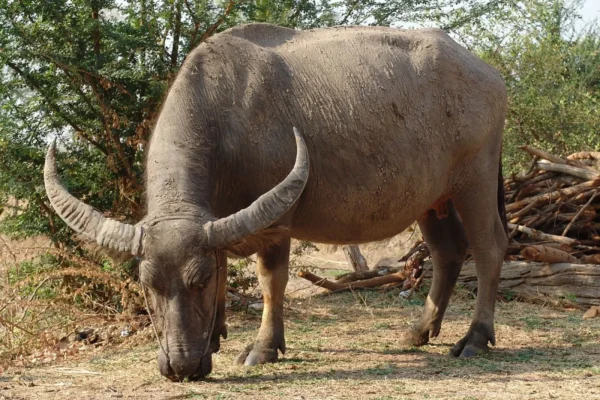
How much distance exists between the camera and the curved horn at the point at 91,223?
5.66 m

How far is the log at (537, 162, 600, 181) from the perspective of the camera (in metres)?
11.3

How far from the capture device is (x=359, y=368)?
261 inches

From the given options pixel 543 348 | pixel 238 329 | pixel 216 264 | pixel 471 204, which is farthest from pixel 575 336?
pixel 216 264

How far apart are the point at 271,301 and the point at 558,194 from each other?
242 inches

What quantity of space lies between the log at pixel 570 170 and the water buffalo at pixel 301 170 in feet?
12.1

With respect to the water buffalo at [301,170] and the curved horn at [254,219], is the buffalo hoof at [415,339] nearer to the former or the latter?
the water buffalo at [301,170]

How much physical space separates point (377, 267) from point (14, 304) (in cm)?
535

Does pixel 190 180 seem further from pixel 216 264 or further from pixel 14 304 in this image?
pixel 14 304

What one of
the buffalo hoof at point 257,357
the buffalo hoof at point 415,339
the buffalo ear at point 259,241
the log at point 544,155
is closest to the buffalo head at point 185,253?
the buffalo ear at point 259,241

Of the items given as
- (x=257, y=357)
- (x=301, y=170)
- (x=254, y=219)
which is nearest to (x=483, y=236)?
(x=257, y=357)

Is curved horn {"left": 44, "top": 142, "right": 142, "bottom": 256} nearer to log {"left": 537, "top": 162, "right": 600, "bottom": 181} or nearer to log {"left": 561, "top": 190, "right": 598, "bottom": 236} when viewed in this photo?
log {"left": 561, "top": 190, "right": 598, "bottom": 236}

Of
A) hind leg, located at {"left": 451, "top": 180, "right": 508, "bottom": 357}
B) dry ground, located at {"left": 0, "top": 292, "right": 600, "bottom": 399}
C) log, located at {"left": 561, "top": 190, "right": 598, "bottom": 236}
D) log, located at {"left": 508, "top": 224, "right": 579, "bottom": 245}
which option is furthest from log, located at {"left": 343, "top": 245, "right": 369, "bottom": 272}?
hind leg, located at {"left": 451, "top": 180, "right": 508, "bottom": 357}

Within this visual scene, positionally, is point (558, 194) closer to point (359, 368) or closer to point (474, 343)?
point (474, 343)

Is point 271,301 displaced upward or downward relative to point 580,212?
downward
